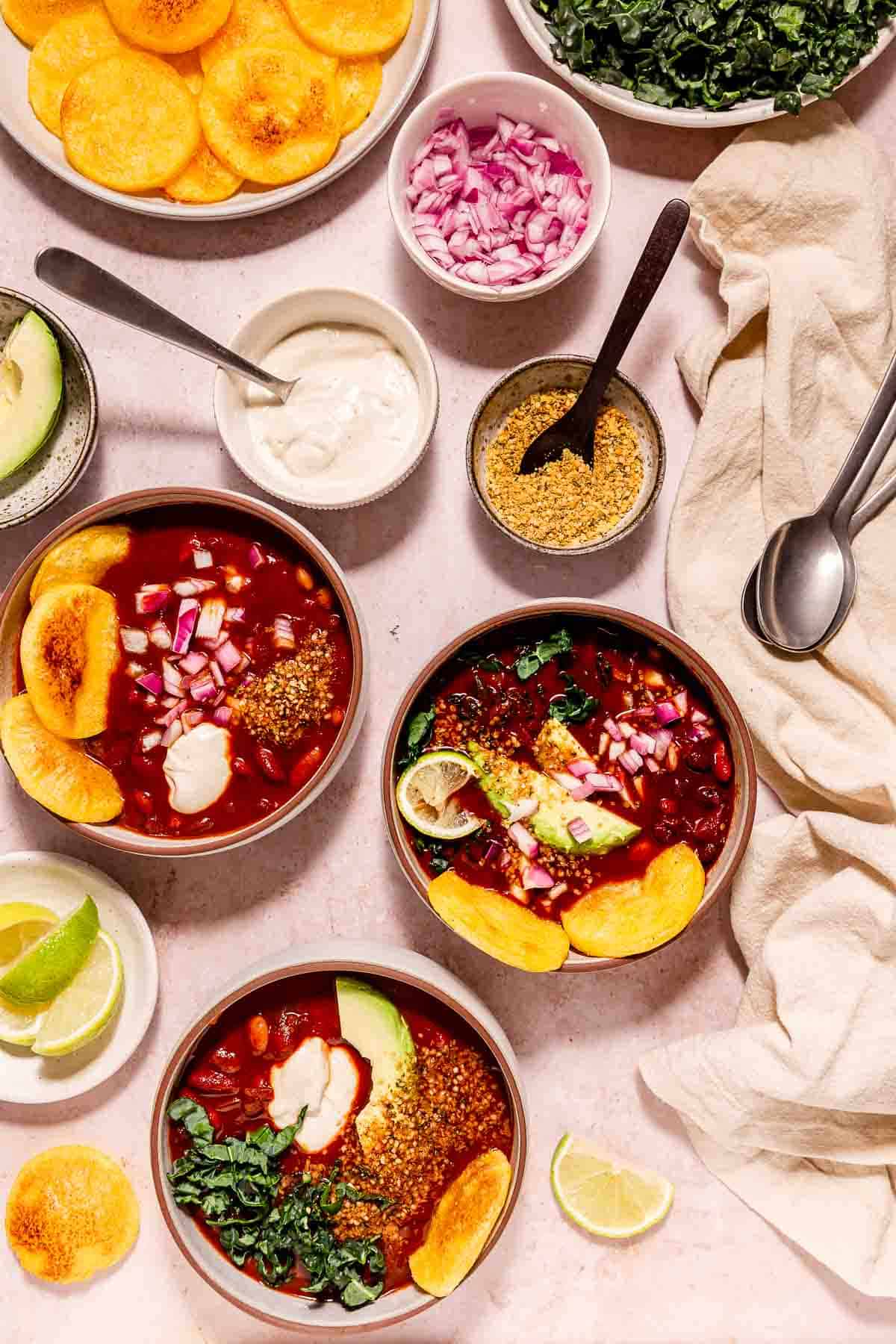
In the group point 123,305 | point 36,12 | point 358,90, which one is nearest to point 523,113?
point 358,90

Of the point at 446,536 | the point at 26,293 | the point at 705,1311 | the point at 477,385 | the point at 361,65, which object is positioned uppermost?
the point at 361,65

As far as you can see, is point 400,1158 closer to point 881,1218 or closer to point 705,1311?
point 705,1311

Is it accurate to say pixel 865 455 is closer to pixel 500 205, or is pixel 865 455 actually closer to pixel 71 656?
pixel 500 205

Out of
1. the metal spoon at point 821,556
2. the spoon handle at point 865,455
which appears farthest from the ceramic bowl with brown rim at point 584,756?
the spoon handle at point 865,455

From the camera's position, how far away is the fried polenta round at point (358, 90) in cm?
244

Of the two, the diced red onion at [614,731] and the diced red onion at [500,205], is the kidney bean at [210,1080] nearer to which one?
the diced red onion at [614,731]

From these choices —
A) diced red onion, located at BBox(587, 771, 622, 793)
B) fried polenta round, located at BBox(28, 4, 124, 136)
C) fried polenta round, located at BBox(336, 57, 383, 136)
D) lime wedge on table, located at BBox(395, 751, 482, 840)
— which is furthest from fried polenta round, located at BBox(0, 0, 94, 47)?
diced red onion, located at BBox(587, 771, 622, 793)

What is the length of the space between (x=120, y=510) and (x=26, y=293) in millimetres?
716

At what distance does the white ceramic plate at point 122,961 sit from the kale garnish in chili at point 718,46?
208 cm

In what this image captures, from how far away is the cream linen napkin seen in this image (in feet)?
7.73

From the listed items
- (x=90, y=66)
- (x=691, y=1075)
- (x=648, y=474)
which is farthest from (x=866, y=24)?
(x=691, y=1075)

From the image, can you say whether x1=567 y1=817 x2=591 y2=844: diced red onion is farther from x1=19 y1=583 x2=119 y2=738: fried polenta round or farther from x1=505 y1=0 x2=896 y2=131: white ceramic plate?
x1=505 y1=0 x2=896 y2=131: white ceramic plate

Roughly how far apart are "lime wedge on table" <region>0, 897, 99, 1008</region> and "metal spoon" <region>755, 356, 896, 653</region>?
1.61 meters

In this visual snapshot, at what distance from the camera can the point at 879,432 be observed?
2369mm
